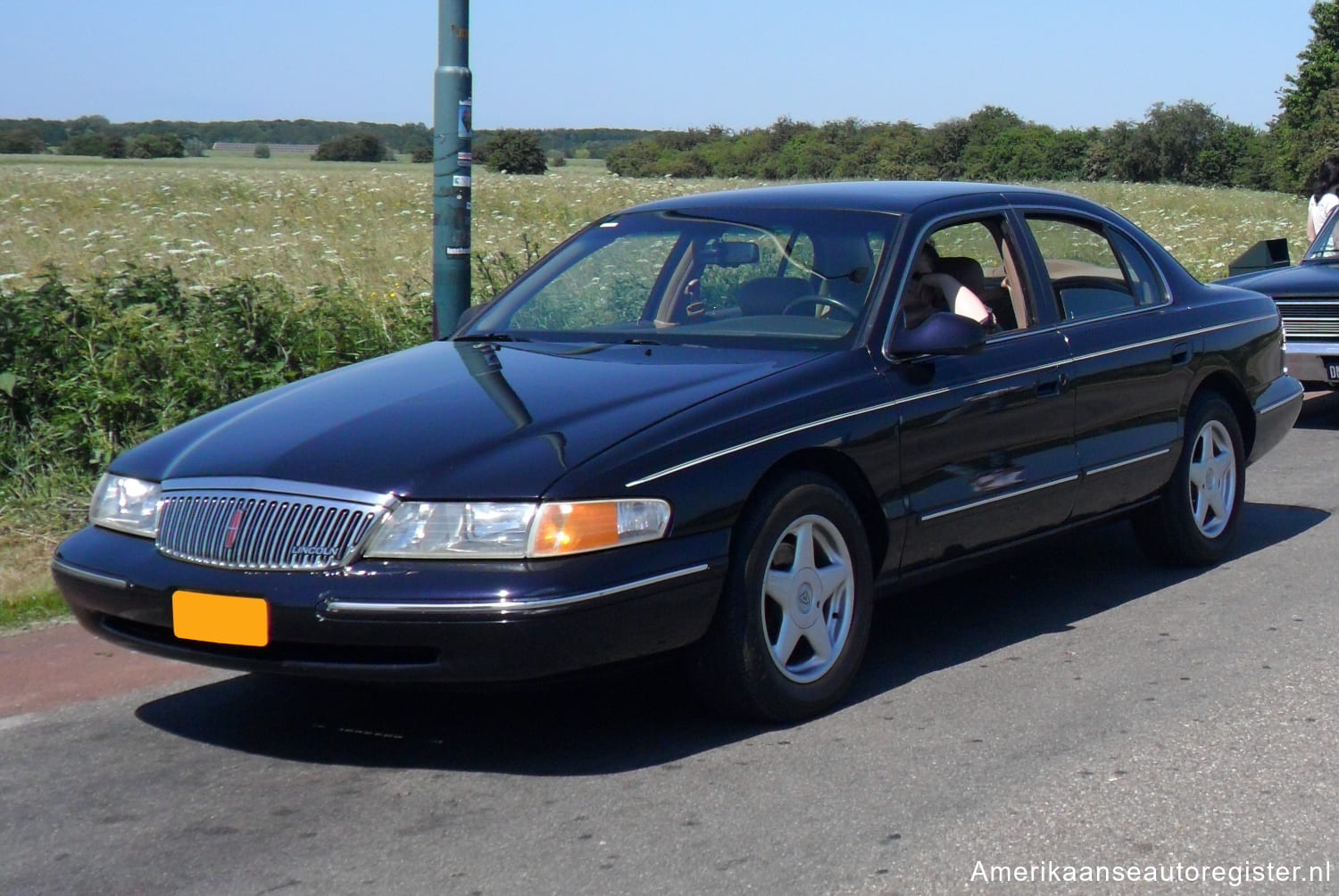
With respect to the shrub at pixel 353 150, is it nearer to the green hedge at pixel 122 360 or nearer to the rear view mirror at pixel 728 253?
the green hedge at pixel 122 360

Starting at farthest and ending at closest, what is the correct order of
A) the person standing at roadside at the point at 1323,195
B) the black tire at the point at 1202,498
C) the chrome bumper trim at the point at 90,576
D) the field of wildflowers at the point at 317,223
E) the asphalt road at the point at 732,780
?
the field of wildflowers at the point at 317,223, the person standing at roadside at the point at 1323,195, the black tire at the point at 1202,498, the chrome bumper trim at the point at 90,576, the asphalt road at the point at 732,780

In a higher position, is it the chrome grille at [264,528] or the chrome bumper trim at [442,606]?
the chrome grille at [264,528]

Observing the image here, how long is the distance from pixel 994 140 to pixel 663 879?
72.0 meters

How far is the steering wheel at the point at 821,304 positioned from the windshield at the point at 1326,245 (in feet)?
25.4

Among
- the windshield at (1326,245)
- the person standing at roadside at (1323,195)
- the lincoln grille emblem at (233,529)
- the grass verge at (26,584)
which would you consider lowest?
the grass verge at (26,584)

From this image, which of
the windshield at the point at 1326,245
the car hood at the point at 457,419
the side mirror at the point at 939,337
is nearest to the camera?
the car hood at the point at 457,419

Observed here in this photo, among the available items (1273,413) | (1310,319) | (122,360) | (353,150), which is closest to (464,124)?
(122,360)

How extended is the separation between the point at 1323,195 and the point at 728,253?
9.01m

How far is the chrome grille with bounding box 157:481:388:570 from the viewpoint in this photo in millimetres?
4195

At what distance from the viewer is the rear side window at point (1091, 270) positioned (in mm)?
6223

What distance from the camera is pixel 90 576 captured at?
4.61 m

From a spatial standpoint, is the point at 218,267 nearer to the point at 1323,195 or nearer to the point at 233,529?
the point at 233,529

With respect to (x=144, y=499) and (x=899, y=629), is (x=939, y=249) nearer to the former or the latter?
(x=899, y=629)

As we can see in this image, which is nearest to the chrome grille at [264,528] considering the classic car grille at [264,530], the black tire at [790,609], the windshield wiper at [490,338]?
the classic car grille at [264,530]
